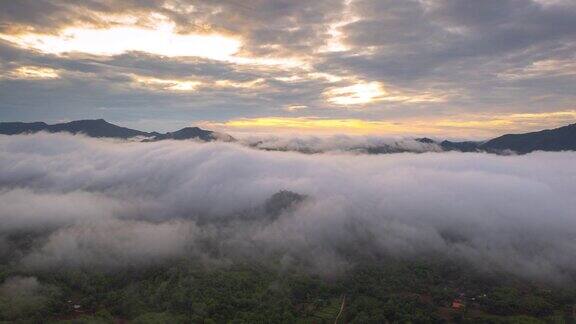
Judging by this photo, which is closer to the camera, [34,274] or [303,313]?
[303,313]

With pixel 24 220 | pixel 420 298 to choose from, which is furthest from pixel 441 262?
pixel 24 220

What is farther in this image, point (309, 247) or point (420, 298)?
point (309, 247)

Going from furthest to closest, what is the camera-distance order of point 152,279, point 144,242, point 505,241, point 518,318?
point 505,241
point 144,242
point 152,279
point 518,318

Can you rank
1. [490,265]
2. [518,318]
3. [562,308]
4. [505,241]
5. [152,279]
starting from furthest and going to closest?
[505,241], [490,265], [152,279], [562,308], [518,318]

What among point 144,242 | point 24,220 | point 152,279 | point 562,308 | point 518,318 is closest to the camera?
point 518,318

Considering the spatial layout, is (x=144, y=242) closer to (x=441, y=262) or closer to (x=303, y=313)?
(x=303, y=313)

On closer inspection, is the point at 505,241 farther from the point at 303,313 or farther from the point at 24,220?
the point at 24,220

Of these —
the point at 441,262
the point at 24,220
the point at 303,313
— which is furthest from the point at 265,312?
the point at 24,220

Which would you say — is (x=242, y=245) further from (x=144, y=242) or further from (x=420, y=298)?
(x=420, y=298)

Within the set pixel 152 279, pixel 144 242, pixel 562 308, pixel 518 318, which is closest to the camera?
pixel 518 318
